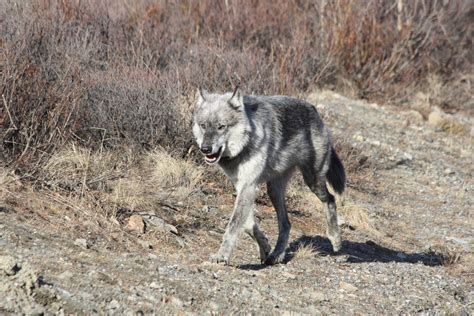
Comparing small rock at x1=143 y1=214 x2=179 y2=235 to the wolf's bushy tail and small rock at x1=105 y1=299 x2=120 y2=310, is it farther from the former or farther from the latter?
small rock at x1=105 y1=299 x2=120 y2=310

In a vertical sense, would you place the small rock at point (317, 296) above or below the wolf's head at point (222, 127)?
below

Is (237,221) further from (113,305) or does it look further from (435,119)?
(435,119)

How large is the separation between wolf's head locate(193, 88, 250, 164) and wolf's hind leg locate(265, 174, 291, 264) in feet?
3.27

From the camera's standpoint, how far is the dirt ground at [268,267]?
17.9 ft

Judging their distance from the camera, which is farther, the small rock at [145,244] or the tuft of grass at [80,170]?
the tuft of grass at [80,170]

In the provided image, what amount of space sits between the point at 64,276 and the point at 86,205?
1.89 meters

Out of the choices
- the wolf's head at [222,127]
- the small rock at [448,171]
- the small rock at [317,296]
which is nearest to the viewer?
the small rock at [317,296]

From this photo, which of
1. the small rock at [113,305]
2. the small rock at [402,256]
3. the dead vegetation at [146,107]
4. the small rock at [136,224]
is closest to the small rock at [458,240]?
the dead vegetation at [146,107]

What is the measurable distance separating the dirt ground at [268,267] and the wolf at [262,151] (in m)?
0.35

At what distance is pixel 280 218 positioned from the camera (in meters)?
7.62

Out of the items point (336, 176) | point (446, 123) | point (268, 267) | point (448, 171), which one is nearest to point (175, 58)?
point (336, 176)

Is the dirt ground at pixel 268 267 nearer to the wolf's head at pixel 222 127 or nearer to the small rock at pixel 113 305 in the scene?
the small rock at pixel 113 305

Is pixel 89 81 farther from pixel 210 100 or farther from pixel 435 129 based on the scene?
pixel 435 129

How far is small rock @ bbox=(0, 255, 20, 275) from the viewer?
208 inches
